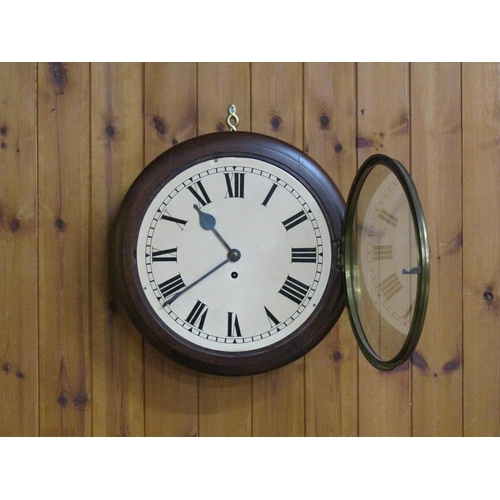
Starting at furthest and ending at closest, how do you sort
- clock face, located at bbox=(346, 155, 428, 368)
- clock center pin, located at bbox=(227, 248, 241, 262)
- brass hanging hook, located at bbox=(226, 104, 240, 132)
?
brass hanging hook, located at bbox=(226, 104, 240, 132) < clock center pin, located at bbox=(227, 248, 241, 262) < clock face, located at bbox=(346, 155, 428, 368)

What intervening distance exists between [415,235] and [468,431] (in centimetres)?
66

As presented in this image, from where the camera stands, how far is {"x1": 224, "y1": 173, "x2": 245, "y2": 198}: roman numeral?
1.50 metres

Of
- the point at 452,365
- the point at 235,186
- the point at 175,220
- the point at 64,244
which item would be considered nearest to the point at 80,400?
the point at 64,244

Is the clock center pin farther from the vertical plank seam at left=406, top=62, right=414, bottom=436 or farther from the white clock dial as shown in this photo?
the vertical plank seam at left=406, top=62, right=414, bottom=436

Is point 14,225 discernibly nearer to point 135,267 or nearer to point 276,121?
point 135,267

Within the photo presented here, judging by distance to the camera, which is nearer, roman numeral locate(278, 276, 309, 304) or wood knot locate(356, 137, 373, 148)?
roman numeral locate(278, 276, 309, 304)

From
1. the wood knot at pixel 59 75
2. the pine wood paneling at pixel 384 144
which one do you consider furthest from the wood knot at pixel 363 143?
the wood knot at pixel 59 75

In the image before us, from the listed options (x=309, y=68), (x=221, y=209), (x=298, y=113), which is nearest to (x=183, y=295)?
(x=221, y=209)

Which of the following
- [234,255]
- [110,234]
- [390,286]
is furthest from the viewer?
[110,234]

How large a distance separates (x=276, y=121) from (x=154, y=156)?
0.95 feet

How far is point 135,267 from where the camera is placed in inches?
58.8

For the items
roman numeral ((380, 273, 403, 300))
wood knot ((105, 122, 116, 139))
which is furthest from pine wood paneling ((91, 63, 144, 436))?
roman numeral ((380, 273, 403, 300))

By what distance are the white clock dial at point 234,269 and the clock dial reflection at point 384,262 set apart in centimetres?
11

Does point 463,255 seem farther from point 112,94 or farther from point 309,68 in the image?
point 112,94
